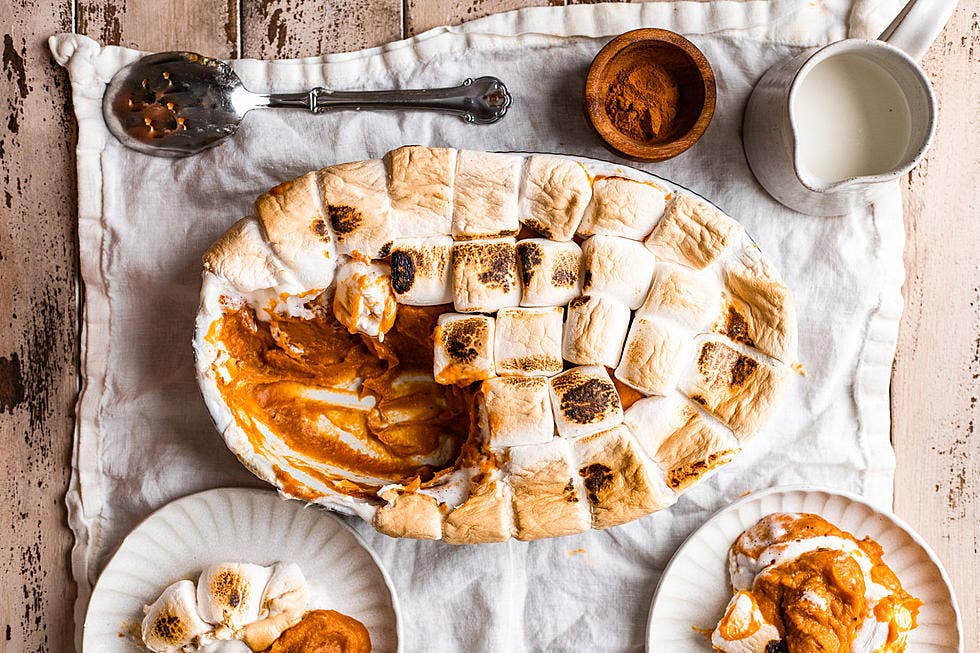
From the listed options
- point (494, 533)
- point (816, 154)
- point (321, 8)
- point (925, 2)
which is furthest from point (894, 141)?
point (321, 8)

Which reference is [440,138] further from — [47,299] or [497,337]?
[47,299]

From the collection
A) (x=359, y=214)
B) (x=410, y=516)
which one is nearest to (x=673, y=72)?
(x=359, y=214)

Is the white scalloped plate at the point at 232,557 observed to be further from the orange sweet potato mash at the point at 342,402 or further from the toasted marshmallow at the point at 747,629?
the toasted marshmallow at the point at 747,629

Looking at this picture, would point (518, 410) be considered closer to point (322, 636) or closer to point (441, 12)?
point (322, 636)

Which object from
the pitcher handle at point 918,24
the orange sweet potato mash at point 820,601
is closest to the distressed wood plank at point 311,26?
the pitcher handle at point 918,24

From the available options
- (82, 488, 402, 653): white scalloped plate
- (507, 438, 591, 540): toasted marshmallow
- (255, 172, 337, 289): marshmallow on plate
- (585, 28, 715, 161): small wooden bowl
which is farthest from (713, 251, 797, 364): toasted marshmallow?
(82, 488, 402, 653): white scalloped plate

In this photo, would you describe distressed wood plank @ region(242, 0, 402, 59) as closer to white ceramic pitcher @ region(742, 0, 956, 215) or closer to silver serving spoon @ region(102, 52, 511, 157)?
silver serving spoon @ region(102, 52, 511, 157)

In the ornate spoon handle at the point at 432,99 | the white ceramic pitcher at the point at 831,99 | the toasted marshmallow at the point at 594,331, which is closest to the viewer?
the toasted marshmallow at the point at 594,331
